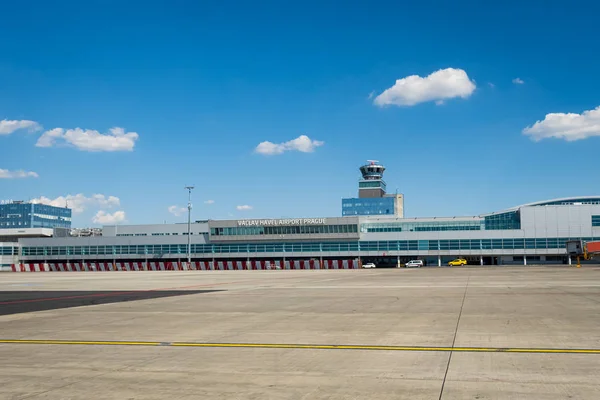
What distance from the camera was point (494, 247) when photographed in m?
117

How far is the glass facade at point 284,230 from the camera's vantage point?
A: 412ft

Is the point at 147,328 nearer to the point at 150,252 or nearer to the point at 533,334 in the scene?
the point at 533,334

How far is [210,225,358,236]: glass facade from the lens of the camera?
125644 mm

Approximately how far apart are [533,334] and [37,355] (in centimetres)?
1108

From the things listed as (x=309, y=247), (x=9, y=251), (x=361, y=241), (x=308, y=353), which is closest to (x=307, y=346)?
(x=308, y=353)

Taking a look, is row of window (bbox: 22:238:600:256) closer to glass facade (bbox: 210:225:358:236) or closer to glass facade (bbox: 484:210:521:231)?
glass facade (bbox: 210:225:358:236)

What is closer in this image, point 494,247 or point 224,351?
point 224,351

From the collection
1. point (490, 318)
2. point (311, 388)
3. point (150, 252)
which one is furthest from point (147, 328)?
point (150, 252)

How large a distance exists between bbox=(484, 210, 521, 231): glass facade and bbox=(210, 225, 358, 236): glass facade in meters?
31.8

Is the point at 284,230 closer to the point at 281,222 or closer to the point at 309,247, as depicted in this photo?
the point at 281,222

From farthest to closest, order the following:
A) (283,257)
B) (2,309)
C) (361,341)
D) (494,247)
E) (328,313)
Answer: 1. (283,257)
2. (494,247)
3. (2,309)
4. (328,313)
5. (361,341)

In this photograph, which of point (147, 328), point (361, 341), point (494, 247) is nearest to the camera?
point (361, 341)

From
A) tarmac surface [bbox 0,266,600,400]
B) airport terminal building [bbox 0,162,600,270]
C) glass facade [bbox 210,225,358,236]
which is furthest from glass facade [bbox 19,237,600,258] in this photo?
tarmac surface [bbox 0,266,600,400]

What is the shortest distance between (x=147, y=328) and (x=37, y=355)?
13.4 ft
